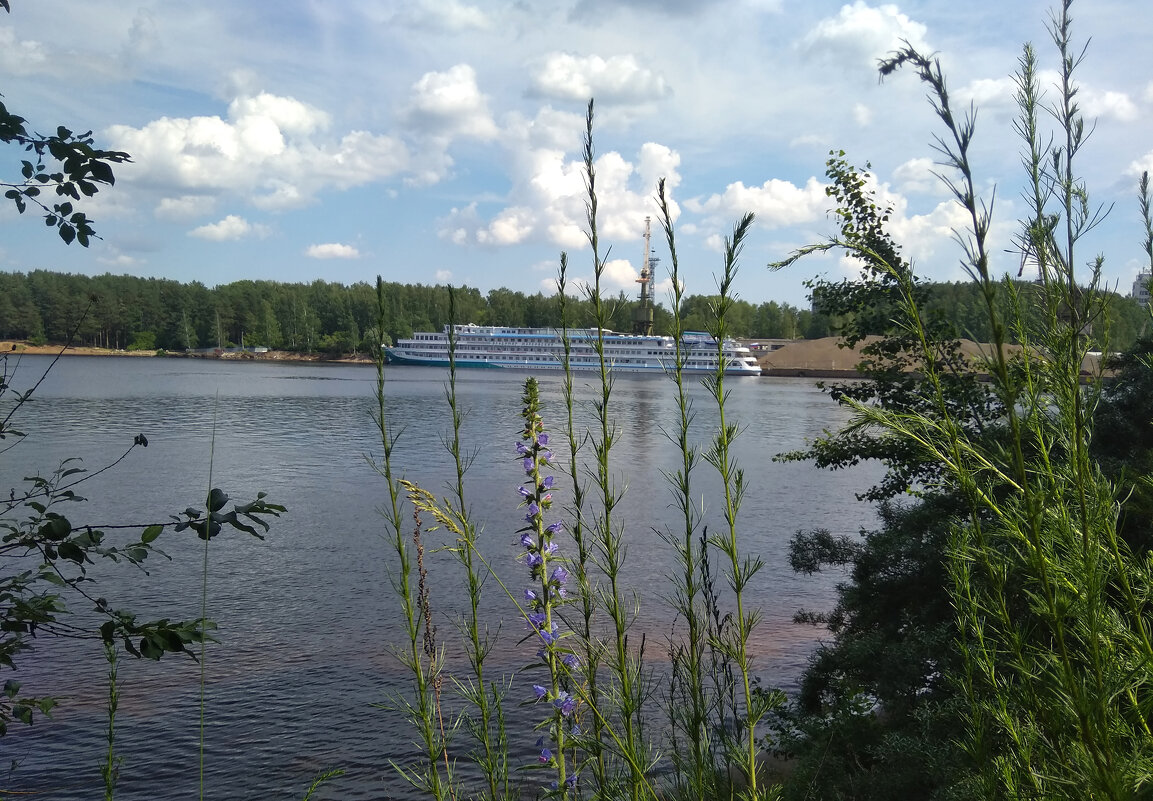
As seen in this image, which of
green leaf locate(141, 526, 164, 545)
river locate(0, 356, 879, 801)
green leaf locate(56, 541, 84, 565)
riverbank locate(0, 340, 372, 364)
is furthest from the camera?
riverbank locate(0, 340, 372, 364)

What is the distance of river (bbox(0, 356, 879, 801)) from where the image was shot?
8508mm

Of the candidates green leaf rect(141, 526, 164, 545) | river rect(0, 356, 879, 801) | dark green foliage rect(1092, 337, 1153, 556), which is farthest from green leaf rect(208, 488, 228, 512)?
dark green foliage rect(1092, 337, 1153, 556)

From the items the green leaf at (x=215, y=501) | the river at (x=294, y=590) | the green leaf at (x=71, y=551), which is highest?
the green leaf at (x=215, y=501)

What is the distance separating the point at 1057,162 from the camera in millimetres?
1459

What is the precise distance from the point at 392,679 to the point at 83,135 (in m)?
9.08

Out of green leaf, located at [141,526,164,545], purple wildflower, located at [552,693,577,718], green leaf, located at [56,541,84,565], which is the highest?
green leaf, located at [141,526,164,545]

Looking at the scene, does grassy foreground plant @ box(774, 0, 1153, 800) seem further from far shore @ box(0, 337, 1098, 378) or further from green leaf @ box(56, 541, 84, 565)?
far shore @ box(0, 337, 1098, 378)

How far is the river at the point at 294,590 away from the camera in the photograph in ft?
27.9

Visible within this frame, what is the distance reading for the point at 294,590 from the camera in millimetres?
13734

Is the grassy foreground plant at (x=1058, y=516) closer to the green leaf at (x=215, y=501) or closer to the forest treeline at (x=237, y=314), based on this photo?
the green leaf at (x=215, y=501)

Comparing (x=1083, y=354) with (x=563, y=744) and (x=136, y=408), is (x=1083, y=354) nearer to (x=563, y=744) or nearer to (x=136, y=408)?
(x=563, y=744)

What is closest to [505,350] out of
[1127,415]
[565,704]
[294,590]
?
[294,590]

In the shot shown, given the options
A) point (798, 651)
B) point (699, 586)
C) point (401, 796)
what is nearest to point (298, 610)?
point (401, 796)

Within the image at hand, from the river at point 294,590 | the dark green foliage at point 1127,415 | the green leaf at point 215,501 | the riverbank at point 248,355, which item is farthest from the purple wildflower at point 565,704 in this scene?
the riverbank at point 248,355
